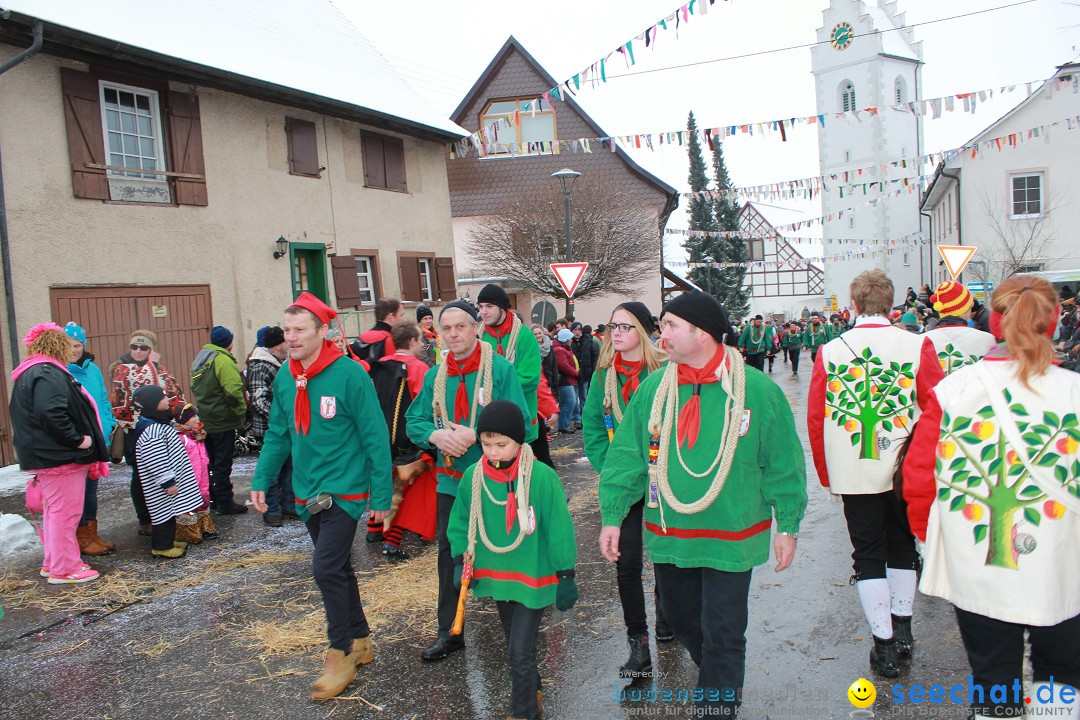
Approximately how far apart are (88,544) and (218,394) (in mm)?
1755

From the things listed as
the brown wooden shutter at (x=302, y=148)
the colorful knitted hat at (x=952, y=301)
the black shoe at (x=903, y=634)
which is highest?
the brown wooden shutter at (x=302, y=148)

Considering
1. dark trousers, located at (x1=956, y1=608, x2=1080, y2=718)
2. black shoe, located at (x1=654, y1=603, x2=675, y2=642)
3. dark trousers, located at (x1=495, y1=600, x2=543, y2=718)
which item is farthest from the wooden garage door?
dark trousers, located at (x1=956, y1=608, x2=1080, y2=718)

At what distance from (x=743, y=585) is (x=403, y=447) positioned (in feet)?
14.3

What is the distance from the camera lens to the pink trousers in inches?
239

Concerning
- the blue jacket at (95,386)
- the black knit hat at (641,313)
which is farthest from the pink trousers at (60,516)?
the black knit hat at (641,313)

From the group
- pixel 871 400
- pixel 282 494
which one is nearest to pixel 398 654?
pixel 871 400

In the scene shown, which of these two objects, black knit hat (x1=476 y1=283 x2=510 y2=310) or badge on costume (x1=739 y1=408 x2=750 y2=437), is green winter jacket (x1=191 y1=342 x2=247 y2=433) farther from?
badge on costume (x1=739 y1=408 x2=750 y2=437)

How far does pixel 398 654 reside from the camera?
441 centimetres

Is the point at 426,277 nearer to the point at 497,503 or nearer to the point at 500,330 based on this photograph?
the point at 500,330

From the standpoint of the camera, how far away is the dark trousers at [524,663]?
3471mm

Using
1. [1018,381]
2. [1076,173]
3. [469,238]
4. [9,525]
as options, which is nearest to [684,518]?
[1018,381]

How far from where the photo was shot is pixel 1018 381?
2.64 meters

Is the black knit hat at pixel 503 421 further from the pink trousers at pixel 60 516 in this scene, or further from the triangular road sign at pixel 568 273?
the triangular road sign at pixel 568 273

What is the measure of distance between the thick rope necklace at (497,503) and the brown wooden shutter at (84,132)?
10.8 m
